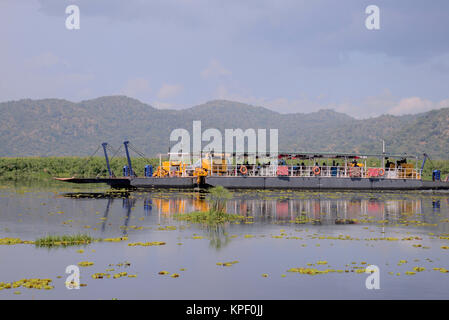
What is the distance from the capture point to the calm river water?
1691 cm

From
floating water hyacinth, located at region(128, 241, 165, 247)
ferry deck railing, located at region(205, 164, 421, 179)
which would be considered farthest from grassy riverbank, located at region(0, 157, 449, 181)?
floating water hyacinth, located at region(128, 241, 165, 247)

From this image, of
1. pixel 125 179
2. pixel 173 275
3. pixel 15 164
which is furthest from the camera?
pixel 15 164

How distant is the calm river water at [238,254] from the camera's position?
1691 centimetres

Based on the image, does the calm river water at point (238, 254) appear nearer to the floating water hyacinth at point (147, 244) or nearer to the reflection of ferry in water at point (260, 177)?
the floating water hyacinth at point (147, 244)

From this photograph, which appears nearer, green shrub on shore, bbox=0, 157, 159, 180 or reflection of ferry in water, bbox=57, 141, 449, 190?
reflection of ferry in water, bbox=57, 141, 449, 190

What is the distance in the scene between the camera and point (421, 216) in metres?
36.8

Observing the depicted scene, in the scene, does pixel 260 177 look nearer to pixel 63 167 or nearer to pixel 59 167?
pixel 63 167

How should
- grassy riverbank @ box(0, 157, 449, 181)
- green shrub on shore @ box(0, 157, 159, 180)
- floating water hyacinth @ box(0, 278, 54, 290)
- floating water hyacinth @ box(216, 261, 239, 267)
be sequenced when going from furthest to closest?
grassy riverbank @ box(0, 157, 449, 181) → green shrub on shore @ box(0, 157, 159, 180) → floating water hyacinth @ box(216, 261, 239, 267) → floating water hyacinth @ box(0, 278, 54, 290)

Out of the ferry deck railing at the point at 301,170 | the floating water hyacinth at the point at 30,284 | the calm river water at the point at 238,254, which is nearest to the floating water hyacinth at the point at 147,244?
the calm river water at the point at 238,254

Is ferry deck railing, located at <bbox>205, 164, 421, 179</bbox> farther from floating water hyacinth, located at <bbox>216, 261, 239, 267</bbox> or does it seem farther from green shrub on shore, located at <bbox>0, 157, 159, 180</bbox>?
floating water hyacinth, located at <bbox>216, 261, 239, 267</bbox>
